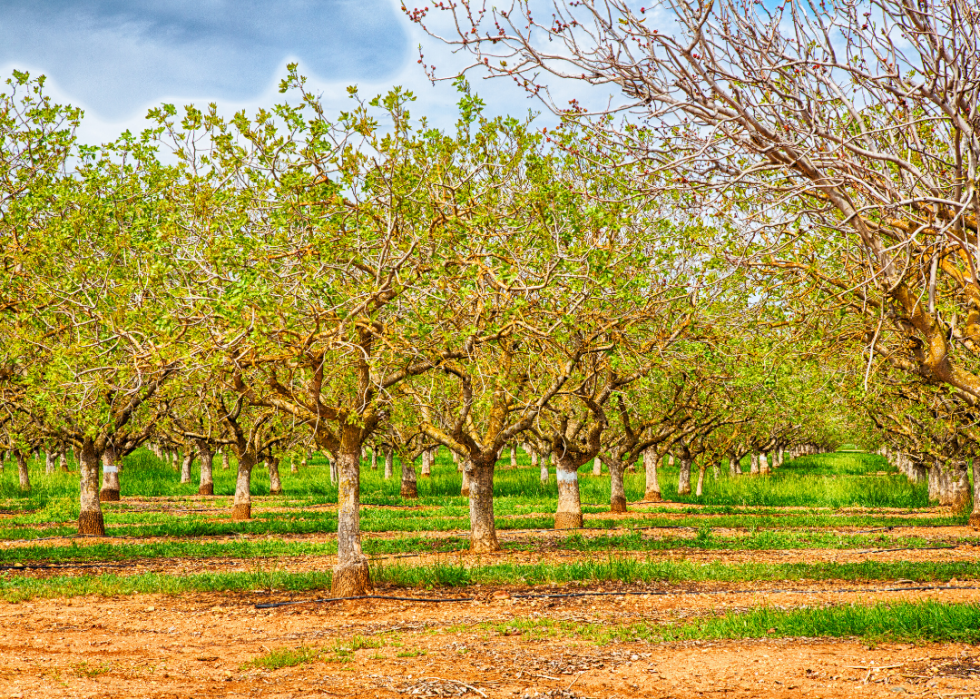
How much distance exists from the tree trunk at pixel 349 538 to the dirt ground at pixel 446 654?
52cm

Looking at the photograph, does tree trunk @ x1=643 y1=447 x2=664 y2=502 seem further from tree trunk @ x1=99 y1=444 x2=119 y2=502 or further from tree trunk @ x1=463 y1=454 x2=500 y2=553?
tree trunk @ x1=99 y1=444 x2=119 y2=502

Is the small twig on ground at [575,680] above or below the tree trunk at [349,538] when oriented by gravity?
below

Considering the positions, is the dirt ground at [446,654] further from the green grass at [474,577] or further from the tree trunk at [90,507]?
the tree trunk at [90,507]

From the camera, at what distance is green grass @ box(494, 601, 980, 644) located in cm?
980

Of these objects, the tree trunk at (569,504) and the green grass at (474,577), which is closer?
the green grass at (474,577)

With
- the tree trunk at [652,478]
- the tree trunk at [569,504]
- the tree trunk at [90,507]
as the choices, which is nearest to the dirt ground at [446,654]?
the tree trunk at [90,507]

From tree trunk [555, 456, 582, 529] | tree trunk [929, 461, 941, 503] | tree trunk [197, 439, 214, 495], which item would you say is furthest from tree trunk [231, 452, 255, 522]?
tree trunk [929, 461, 941, 503]

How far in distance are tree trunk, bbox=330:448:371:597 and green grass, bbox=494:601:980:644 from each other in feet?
11.3

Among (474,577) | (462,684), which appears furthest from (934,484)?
(462,684)

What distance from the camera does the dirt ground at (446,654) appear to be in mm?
8133

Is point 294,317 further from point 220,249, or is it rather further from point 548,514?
point 548,514

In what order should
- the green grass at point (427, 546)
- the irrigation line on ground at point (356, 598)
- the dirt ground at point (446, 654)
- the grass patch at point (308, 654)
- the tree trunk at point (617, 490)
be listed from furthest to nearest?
the tree trunk at point (617, 490)
the green grass at point (427, 546)
the irrigation line on ground at point (356, 598)
the grass patch at point (308, 654)
the dirt ground at point (446, 654)

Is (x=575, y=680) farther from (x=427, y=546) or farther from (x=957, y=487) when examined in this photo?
(x=957, y=487)

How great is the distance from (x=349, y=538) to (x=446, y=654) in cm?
453
